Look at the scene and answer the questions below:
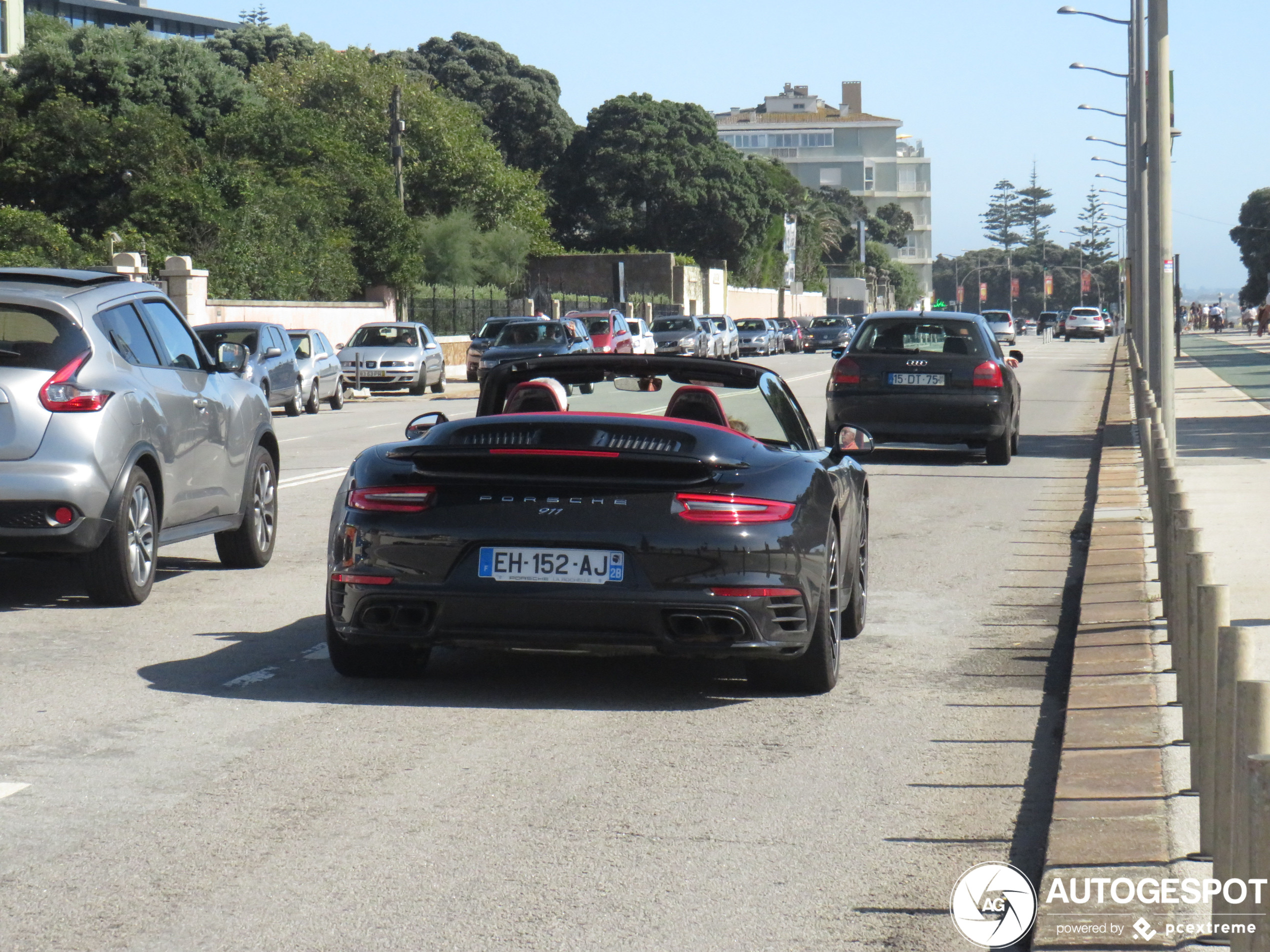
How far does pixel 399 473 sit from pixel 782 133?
188m

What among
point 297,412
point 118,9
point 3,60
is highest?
point 118,9

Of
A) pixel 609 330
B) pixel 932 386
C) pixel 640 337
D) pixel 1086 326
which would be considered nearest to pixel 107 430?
pixel 932 386

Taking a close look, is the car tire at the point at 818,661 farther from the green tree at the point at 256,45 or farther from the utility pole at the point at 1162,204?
the green tree at the point at 256,45

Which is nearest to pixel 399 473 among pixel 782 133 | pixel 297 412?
pixel 297 412

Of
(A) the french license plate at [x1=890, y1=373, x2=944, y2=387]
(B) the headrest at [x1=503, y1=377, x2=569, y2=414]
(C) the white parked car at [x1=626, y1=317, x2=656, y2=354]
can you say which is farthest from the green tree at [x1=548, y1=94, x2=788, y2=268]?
(B) the headrest at [x1=503, y1=377, x2=569, y2=414]

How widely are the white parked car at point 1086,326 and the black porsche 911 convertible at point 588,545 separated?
87.5m

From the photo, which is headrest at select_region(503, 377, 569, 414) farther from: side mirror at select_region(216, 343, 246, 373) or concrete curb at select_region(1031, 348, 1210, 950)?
side mirror at select_region(216, 343, 246, 373)

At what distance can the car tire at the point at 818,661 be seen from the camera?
703cm

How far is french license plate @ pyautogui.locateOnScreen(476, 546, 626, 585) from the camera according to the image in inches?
262

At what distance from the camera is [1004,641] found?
28.1 feet

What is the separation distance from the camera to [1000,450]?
1936 cm

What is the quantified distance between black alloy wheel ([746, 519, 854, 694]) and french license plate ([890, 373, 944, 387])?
39.2ft

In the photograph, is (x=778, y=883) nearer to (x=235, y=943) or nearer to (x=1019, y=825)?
(x=1019, y=825)
